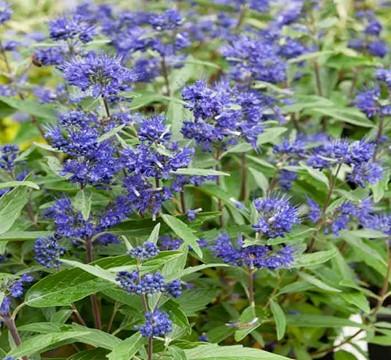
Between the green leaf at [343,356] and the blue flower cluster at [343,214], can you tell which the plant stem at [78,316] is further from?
the green leaf at [343,356]

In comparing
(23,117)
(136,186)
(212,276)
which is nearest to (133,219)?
(136,186)

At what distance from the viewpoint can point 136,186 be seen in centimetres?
173

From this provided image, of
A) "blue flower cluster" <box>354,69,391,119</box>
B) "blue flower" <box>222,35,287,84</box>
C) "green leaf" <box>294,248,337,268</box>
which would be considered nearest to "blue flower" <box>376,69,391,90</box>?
"blue flower cluster" <box>354,69,391,119</box>

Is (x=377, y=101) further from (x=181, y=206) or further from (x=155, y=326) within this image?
(x=155, y=326)

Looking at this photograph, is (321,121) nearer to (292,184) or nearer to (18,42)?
(292,184)

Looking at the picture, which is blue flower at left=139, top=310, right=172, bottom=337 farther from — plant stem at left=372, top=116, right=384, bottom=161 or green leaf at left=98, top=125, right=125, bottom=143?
plant stem at left=372, top=116, right=384, bottom=161

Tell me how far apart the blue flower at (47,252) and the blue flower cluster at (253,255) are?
371 millimetres

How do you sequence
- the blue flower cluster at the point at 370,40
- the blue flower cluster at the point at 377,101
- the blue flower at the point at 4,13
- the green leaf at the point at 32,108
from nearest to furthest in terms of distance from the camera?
the blue flower cluster at the point at 377,101
the green leaf at the point at 32,108
the blue flower at the point at 4,13
the blue flower cluster at the point at 370,40

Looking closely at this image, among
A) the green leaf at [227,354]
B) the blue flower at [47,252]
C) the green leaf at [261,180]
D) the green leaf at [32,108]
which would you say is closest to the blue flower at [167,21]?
the green leaf at [32,108]

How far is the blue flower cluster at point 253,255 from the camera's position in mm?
1809

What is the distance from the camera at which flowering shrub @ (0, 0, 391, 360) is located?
1641mm

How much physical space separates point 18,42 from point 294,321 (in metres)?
1.24

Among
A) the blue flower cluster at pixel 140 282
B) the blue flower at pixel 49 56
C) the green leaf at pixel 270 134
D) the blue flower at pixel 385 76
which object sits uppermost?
the blue flower at pixel 49 56

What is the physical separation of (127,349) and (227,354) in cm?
21
